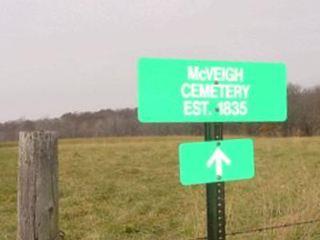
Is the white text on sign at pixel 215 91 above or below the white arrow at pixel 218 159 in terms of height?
above

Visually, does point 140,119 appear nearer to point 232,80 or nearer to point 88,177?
point 232,80

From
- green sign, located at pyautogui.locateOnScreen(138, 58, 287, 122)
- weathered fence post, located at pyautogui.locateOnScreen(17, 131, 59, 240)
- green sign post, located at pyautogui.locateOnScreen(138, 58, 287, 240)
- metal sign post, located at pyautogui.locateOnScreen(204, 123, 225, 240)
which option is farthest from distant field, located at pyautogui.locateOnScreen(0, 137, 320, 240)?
weathered fence post, located at pyautogui.locateOnScreen(17, 131, 59, 240)

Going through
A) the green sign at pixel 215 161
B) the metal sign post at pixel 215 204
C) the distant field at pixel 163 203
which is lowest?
the distant field at pixel 163 203

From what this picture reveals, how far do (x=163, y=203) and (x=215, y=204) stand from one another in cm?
772

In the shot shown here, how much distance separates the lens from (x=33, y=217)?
3.14m

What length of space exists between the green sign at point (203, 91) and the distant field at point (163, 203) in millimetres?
2933

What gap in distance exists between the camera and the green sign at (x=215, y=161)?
139 inches

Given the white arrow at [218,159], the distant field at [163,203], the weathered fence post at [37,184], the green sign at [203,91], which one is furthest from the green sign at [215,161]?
the distant field at [163,203]

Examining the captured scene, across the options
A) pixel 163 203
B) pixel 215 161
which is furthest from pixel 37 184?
pixel 163 203

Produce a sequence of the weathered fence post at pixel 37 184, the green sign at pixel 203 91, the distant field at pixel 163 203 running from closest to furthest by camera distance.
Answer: the weathered fence post at pixel 37 184
the green sign at pixel 203 91
the distant field at pixel 163 203

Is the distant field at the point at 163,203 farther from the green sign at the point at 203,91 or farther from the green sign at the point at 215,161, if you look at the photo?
the green sign at the point at 203,91

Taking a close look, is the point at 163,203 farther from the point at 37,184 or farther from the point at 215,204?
the point at 37,184

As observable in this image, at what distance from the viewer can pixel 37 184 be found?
3.12m

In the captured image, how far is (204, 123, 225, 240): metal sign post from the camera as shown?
3670 mm
